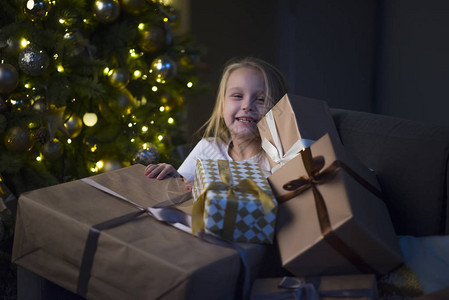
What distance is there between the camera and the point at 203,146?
6.46 feet

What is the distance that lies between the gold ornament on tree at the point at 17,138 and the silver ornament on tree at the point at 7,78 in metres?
0.15

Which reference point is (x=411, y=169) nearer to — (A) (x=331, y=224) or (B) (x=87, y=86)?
(A) (x=331, y=224)

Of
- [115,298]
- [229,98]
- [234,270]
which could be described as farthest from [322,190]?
[229,98]

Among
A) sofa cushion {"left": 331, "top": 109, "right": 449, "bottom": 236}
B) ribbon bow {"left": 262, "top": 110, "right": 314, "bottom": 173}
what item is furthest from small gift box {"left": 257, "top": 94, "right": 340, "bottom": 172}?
sofa cushion {"left": 331, "top": 109, "right": 449, "bottom": 236}

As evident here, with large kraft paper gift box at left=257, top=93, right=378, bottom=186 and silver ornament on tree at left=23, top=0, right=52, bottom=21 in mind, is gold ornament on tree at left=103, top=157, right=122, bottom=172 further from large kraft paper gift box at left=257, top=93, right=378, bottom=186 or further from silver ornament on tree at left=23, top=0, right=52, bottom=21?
large kraft paper gift box at left=257, top=93, right=378, bottom=186

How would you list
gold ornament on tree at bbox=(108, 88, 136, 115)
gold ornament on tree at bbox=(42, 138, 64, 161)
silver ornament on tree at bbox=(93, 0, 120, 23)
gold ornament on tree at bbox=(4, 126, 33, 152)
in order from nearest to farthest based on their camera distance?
gold ornament on tree at bbox=(4, 126, 33, 152)
gold ornament on tree at bbox=(42, 138, 64, 161)
silver ornament on tree at bbox=(93, 0, 120, 23)
gold ornament on tree at bbox=(108, 88, 136, 115)

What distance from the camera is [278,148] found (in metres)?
1.49

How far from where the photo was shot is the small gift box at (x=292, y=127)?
143cm

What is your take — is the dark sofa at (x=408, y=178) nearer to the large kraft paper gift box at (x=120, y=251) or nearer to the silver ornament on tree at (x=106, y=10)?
the large kraft paper gift box at (x=120, y=251)

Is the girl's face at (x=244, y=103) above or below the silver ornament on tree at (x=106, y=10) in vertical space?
below

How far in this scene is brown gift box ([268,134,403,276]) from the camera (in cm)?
108

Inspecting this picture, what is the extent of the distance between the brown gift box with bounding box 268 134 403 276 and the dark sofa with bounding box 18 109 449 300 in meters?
0.13

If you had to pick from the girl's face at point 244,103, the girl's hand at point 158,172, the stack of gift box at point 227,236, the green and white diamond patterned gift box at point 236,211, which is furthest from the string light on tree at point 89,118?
the green and white diamond patterned gift box at point 236,211

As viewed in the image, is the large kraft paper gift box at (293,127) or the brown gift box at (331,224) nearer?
the brown gift box at (331,224)
